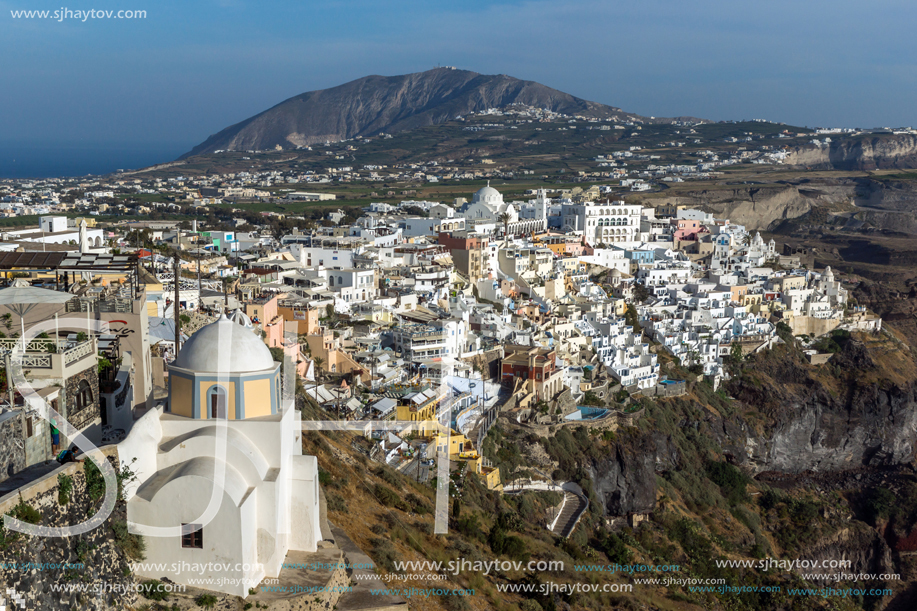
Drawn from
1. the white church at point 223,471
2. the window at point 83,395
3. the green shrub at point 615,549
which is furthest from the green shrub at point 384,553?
the green shrub at point 615,549

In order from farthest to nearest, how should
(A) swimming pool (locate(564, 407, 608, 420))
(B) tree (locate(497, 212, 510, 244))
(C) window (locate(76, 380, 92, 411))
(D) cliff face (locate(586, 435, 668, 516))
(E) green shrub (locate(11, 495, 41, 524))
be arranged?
(B) tree (locate(497, 212, 510, 244)) → (A) swimming pool (locate(564, 407, 608, 420)) → (D) cliff face (locate(586, 435, 668, 516)) → (C) window (locate(76, 380, 92, 411)) → (E) green shrub (locate(11, 495, 41, 524))

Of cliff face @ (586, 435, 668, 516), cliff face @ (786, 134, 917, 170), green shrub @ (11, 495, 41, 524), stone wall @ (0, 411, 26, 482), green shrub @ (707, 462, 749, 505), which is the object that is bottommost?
green shrub @ (707, 462, 749, 505)

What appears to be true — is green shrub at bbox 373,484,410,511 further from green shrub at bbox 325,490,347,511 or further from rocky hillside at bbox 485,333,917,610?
rocky hillside at bbox 485,333,917,610

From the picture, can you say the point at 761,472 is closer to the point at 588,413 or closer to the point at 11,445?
the point at 588,413

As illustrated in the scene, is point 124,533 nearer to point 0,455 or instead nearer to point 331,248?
point 0,455

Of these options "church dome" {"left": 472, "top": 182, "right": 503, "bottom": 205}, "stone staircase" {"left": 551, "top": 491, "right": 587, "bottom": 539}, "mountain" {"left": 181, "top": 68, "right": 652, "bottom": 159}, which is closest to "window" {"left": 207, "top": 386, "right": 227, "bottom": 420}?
"stone staircase" {"left": 551, "top": 491, "right": 587, "bottom": 539}

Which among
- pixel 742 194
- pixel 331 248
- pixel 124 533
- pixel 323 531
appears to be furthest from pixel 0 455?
pixel 742 194

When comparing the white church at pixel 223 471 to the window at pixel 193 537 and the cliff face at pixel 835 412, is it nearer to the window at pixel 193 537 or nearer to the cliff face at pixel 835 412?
the window at pixel 193 537

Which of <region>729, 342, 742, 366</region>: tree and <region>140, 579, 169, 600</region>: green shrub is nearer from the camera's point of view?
<region>140, 579, 169, 600</region>: green shrub

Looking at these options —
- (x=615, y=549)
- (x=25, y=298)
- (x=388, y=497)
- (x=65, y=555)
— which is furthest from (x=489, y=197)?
(x=65, y=555)
